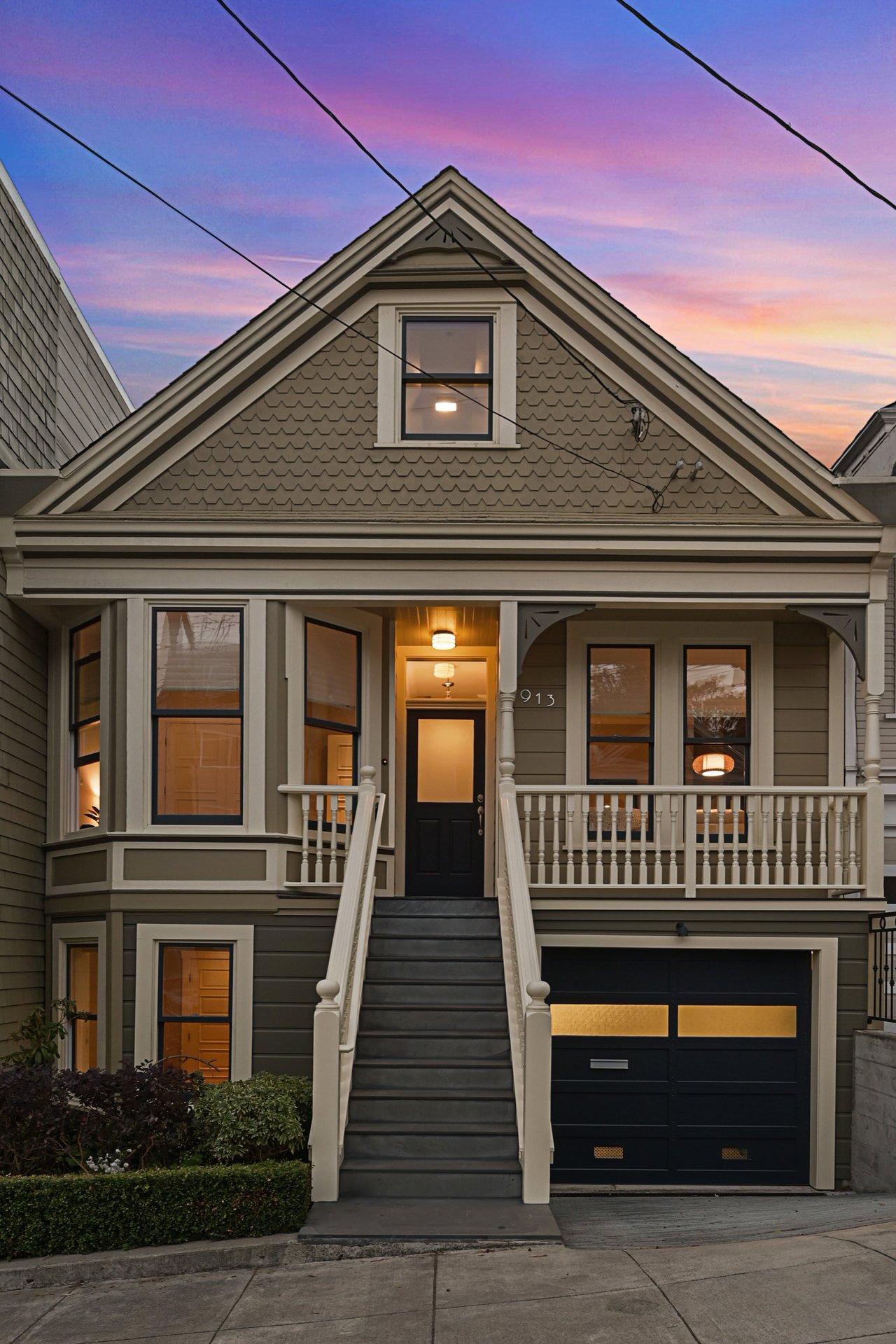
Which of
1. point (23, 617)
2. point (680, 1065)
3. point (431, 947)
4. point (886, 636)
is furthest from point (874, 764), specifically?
point (23, 617)

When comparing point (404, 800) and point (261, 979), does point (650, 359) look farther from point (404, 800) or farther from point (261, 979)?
point (261, 979)

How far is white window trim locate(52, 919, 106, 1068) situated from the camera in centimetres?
1114

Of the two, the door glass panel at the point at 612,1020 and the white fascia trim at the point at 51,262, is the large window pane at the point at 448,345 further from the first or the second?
the door glass panel at the point at 612,1020

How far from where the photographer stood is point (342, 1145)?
28.4 ft

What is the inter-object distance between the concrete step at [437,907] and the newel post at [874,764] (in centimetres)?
335

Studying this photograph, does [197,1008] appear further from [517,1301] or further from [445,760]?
[517,1301]

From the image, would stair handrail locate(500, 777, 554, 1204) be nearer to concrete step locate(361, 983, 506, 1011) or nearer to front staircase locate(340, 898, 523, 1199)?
front staircase locate(340, 898, 523, 1199)

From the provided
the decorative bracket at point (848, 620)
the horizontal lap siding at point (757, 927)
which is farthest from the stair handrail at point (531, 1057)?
the decorative bracket at point (848, 620)

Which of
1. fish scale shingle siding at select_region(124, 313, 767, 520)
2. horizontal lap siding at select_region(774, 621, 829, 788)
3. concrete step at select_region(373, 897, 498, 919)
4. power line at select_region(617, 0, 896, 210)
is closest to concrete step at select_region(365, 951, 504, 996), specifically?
concrete step at select_region(373, 897, 498, 919)

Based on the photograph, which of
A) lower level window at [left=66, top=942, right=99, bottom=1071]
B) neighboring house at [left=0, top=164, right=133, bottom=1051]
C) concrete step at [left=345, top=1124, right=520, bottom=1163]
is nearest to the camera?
concrete step at [left=345, top=1124, right=520, bottom=1163]

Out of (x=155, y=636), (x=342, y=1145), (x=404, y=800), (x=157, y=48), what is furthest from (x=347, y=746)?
(x=157, y=48)

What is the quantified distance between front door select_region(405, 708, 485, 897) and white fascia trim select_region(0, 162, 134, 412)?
609cm

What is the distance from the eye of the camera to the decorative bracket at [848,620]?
1152cm

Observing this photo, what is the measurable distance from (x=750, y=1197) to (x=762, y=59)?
1065 centimetres
